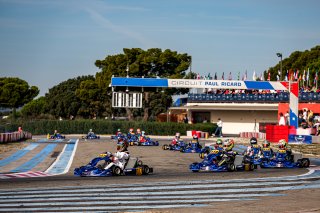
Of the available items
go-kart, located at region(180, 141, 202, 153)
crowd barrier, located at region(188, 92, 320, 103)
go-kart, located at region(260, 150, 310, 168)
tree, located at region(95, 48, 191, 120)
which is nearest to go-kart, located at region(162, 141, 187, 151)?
go-kart, located at region(180, 141, 202, 153)

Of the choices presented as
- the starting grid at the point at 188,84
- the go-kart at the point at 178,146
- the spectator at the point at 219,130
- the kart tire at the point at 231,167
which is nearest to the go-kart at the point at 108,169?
the kart tire at the point at 231,167

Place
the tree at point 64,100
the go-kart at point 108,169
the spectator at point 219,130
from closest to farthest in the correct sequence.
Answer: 1. the go-kart at point 108,169
2. the spectator at point 219,130
3. the tree at point 64,100

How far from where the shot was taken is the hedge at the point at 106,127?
200 feet

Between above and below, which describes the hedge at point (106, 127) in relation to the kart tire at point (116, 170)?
above

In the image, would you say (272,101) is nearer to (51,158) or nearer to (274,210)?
(51,158)

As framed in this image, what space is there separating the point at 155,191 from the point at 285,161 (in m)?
10.1

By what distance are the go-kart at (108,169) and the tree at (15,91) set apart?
98.8m

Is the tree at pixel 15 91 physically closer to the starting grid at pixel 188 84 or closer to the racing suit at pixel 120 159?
the starting grid at pixel 188 84

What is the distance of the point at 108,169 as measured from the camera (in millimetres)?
20672

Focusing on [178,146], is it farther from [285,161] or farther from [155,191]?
[155,191]

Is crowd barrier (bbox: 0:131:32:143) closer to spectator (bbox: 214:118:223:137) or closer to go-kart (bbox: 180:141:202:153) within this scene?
go-kart (bbox: 180:141:202:153)

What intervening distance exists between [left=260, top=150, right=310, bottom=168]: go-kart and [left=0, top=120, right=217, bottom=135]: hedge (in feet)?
115

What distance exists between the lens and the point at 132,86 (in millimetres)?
48406

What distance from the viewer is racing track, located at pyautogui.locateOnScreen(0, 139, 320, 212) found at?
13.4 meters
